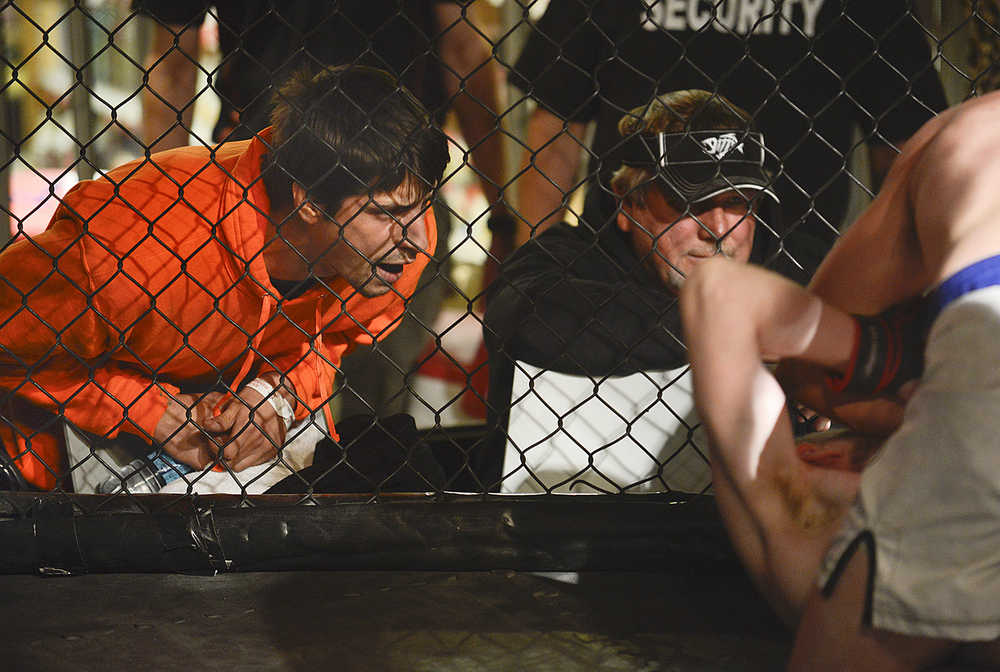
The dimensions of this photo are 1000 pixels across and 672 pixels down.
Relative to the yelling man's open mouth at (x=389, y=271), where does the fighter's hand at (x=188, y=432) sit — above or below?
below

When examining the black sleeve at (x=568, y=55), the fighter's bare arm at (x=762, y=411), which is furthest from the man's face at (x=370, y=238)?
the fighter's bare arm at (x=762, y=411)

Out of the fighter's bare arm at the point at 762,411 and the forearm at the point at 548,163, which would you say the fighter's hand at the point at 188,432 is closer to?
the forearm at the point at 548,163

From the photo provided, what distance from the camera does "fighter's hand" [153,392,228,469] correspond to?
1566mm

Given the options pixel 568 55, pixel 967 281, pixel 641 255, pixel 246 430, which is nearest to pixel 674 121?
pixel 641 255

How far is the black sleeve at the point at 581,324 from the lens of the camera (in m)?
1.61

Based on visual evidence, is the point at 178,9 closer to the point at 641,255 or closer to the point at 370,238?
the point at 370,238

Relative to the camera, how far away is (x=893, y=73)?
2.02 meters

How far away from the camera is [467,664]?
→ 1094 mm

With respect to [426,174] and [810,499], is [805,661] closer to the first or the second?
[810,499]

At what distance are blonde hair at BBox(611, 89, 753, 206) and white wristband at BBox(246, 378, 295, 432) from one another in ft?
2.27

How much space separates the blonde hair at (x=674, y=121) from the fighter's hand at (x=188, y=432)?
2.64ft

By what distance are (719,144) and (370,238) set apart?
0.64 metres

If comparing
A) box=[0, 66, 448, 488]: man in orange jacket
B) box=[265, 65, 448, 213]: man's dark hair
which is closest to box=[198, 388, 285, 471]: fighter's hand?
box=[0, 66, 448, 488]: man in orange jacket

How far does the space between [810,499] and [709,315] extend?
20 cm
